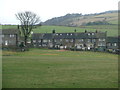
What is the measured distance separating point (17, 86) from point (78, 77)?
6.52 m

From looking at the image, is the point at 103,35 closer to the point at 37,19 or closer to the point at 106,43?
the point at 106,43

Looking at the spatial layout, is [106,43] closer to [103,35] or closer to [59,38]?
[103,35]

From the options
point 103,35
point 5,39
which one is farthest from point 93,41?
point 5,39

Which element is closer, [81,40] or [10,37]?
[10,37]

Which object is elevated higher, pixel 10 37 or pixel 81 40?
pixel 10 37

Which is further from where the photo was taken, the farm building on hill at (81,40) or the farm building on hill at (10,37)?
the farm building on hill at (81,40)

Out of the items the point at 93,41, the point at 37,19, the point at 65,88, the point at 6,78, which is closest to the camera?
the point at 65,88

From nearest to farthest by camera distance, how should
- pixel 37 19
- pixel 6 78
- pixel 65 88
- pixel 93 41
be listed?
pixel 65 88 < pixel 6 78 < pixel 37 19 < pixel 93 41

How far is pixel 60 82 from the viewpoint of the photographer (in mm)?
22625

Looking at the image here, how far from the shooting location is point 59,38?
361 ft

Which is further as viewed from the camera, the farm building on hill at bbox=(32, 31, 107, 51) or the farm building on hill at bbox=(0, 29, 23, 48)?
the farm building on hill at bbox=(32, 31, 107, 51)

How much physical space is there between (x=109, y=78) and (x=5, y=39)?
82118mm

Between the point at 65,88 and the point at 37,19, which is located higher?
the point at 37,19

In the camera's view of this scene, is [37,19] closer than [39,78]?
No
